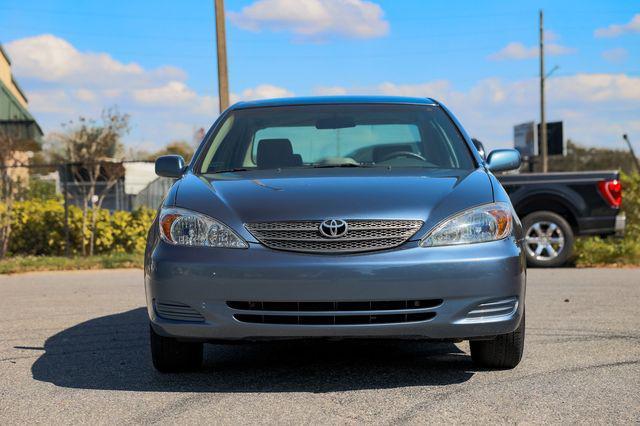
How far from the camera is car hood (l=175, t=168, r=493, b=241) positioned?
15.2 ft

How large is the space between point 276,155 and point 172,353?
1.53m

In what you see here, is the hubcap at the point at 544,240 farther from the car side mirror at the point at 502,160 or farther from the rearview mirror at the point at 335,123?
the rearview mirror at the point at 335,123

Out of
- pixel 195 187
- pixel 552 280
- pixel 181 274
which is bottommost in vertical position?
pixel 552 280

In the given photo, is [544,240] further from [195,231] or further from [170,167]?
[195,231]

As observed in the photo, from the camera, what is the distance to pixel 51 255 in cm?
1443

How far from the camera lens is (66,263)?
12.8m

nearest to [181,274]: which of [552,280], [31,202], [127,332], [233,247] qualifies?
[233,247]

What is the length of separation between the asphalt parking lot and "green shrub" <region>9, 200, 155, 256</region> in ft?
22.4

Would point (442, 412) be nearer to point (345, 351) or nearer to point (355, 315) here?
point (355, 315)

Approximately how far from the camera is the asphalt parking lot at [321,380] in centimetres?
428

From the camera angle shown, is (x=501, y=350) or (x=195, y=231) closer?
(x=195, y=231)

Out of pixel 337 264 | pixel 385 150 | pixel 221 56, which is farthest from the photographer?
pixel 221 56

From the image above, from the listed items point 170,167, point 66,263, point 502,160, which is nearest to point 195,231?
point 170,167

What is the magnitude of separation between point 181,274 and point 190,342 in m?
0.55
